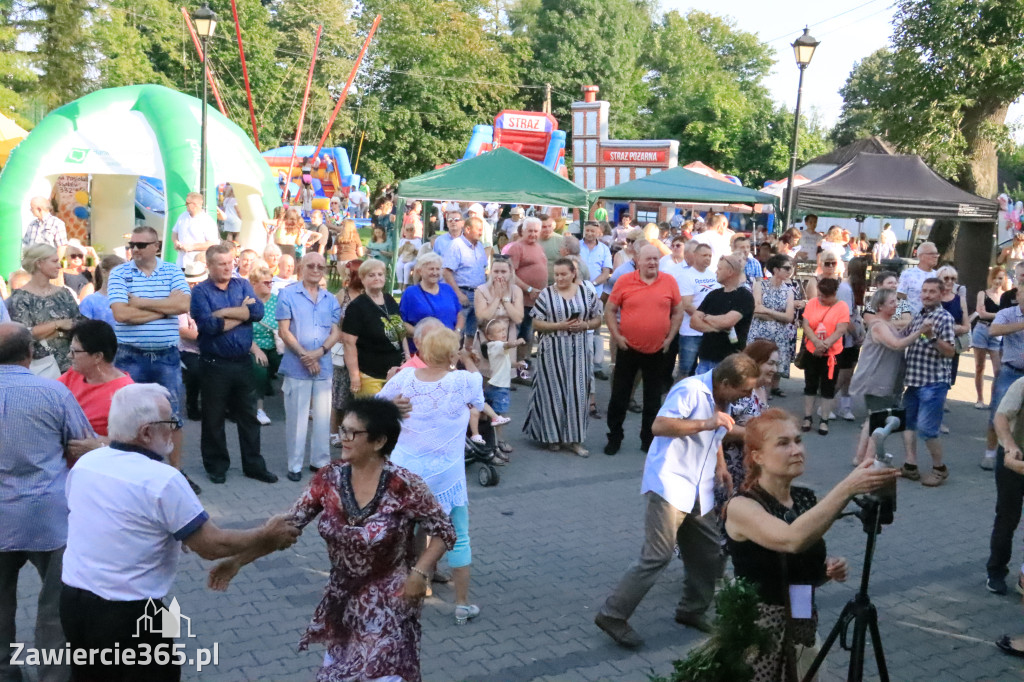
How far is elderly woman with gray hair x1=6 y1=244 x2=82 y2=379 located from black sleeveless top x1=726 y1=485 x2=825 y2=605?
4905 mm

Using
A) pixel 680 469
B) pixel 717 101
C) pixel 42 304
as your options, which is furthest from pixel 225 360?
pixel 717 101

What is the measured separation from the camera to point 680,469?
5.03m

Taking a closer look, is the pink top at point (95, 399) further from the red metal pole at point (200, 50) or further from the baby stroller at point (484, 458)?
the red metal pole at point (200, 50)

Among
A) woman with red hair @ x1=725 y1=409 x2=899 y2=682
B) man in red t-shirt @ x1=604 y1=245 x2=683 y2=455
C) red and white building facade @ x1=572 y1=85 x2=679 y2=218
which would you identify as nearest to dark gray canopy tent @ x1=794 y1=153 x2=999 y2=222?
man in red t-shirt @ x1=604 y1=245 x2=683 y2=455

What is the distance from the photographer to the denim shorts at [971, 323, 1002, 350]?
32.5ft

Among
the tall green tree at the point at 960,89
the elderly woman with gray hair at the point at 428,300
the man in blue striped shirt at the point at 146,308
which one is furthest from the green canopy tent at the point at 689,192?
the man in blue striped shirt at the point at 146,308

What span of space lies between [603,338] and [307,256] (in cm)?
781

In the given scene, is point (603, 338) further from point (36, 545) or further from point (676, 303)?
point (36, 545)

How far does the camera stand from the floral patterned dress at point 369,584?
3.40 metres

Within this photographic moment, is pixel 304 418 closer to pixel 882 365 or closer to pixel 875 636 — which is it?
pixel 882 365

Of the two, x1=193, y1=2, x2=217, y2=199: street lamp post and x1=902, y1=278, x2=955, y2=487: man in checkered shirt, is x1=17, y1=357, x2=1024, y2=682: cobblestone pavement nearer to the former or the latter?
x1=902, y1=278, x2=955, y2=487: man in checkered shirt

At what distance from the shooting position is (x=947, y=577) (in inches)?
248

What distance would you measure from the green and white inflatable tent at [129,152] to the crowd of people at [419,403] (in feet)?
9.07

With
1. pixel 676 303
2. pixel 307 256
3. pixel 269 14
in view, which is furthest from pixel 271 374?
pixel 269 14
